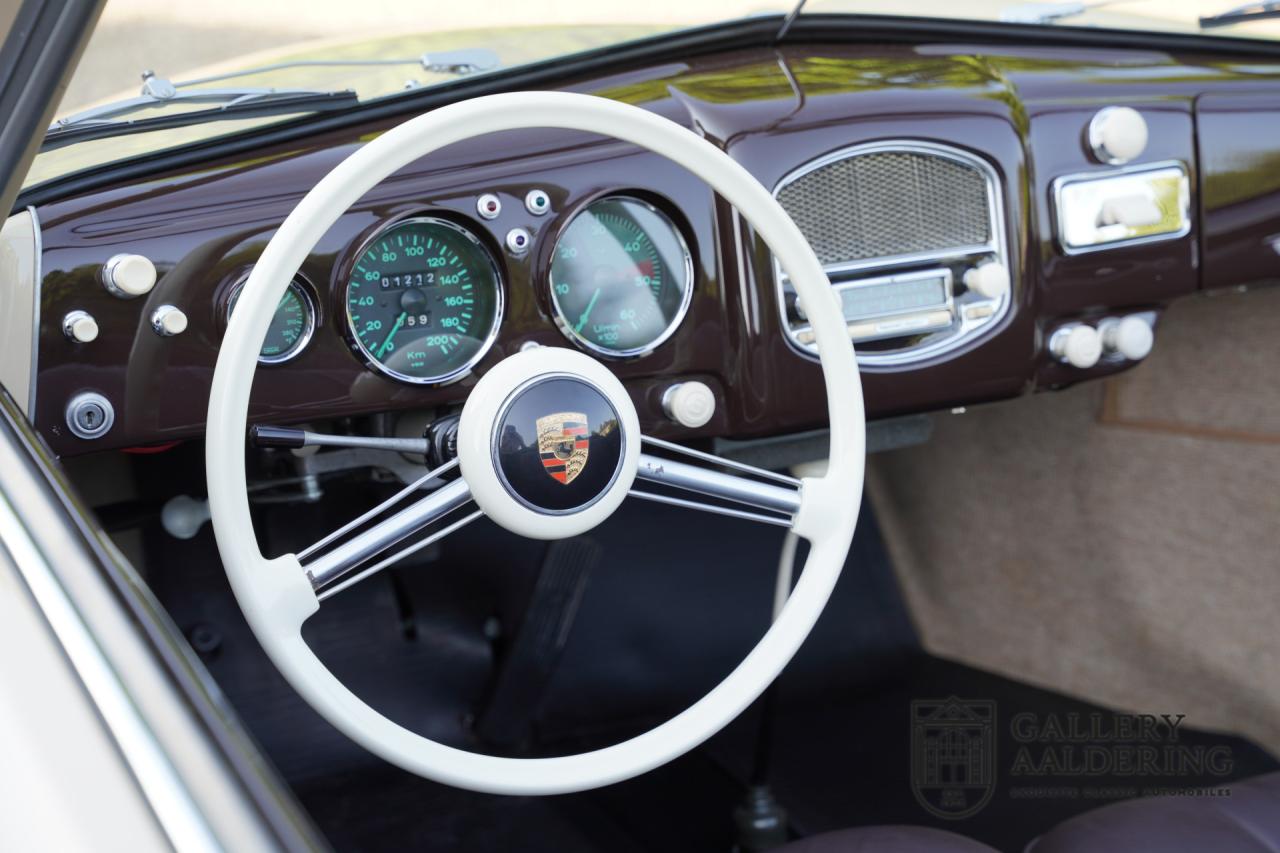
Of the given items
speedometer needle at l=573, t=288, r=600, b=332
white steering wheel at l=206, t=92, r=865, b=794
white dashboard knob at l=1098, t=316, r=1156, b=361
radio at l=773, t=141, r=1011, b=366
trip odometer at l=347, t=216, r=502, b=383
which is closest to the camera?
white steering wheel at l=206, t=92, r=865, b=794

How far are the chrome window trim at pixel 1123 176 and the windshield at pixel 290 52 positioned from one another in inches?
13.8

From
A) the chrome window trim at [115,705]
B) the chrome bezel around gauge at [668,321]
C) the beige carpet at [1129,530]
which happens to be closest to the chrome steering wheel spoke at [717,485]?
the chrome bezel around gauge at [668,321]

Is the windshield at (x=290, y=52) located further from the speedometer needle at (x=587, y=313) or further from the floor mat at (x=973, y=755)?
the floor mat at (x=973, y=755)

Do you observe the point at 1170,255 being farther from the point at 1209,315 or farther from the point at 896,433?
the point at 896,433

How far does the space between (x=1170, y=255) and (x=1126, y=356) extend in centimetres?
15

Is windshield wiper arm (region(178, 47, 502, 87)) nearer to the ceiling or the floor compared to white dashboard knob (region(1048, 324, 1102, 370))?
nearer to the ceiling

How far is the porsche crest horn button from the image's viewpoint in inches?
37.6

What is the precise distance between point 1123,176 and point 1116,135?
7 cm

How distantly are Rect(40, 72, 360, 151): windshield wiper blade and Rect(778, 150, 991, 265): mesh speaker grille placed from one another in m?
0.55

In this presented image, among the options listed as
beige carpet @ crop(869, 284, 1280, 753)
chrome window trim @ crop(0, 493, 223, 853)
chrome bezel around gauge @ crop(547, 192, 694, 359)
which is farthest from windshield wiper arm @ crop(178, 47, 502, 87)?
beige carpet @ crop(869, 284, 1280, 753)

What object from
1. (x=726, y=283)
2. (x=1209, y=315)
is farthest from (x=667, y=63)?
(x=1209, y=315)

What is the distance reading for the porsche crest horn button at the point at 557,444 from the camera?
96 centimetres

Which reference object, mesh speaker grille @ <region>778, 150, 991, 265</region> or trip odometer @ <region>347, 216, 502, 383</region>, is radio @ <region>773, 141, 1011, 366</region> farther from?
trip odometer @ <region>347, 216, 502, 383</region>

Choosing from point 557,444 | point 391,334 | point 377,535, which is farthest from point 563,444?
point 391,334
